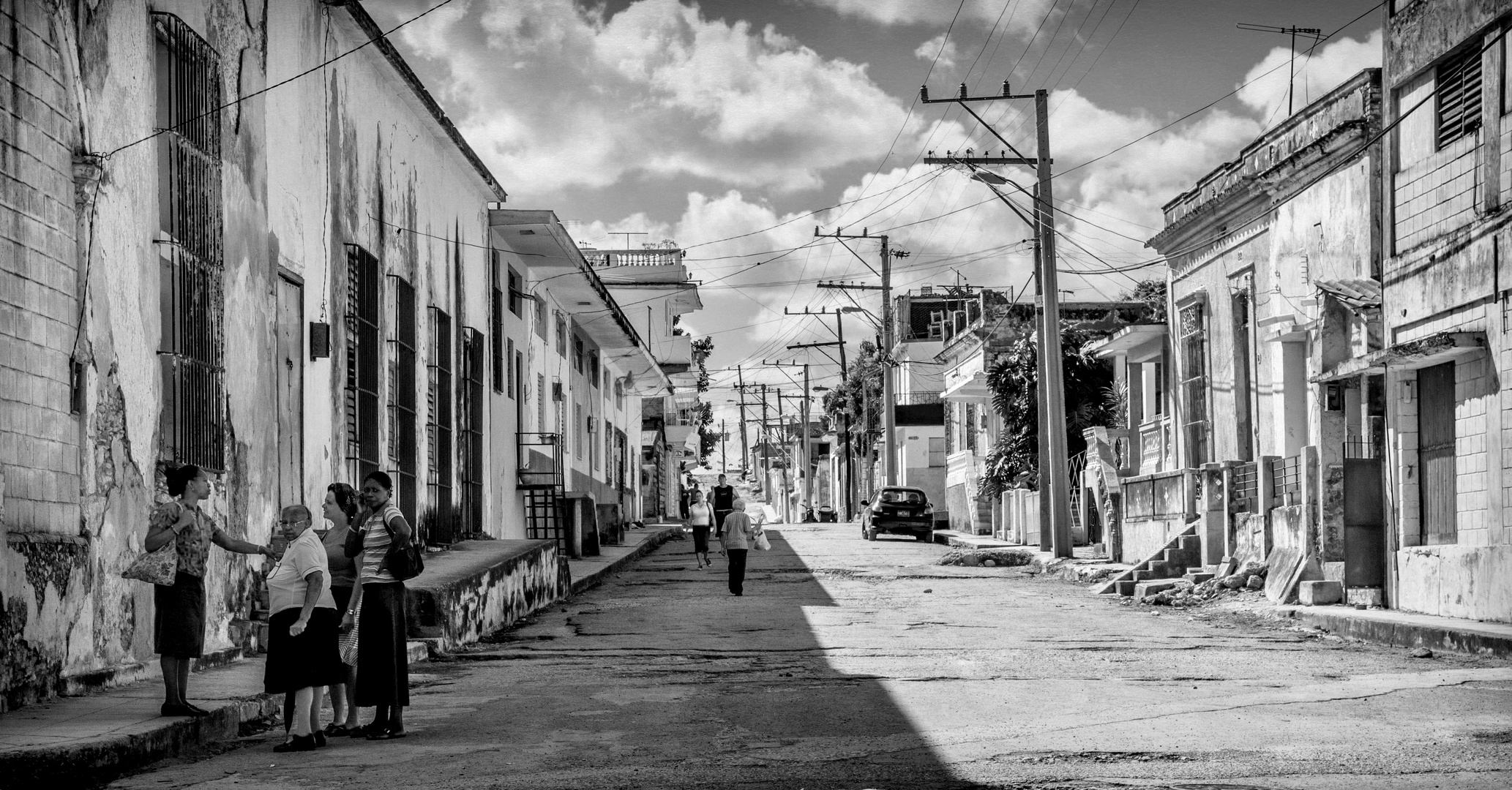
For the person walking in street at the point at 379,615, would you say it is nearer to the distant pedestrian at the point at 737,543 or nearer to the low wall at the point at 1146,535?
the distant pedestrian at the point at 737,543

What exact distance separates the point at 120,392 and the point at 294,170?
15.7 ft

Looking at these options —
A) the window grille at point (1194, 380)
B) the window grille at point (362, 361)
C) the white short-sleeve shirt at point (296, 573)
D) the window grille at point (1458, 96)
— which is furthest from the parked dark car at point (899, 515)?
the white short-sleeve shirt at point (296, 573)

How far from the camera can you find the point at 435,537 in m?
21.0

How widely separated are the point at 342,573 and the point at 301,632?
71cm

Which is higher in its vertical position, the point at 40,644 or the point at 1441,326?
the point at 1441,326

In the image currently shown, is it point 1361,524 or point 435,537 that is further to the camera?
point 435,537

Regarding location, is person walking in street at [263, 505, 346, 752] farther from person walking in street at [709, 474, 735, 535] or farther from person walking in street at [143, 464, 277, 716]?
person walking in street at [709, 474, 735, 535]

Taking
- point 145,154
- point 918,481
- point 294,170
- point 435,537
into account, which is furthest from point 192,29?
point 918,481

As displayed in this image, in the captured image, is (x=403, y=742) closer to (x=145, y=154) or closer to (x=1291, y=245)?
(x=145, y=154)

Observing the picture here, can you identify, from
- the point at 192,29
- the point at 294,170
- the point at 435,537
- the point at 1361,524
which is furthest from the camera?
the point at 435,537

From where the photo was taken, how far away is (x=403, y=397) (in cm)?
1955

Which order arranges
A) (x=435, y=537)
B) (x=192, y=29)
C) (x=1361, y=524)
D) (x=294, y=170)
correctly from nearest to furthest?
(x=192, y=29) < (x=294, y=170) < (x=1361, y=524) < (x=435, y=537)

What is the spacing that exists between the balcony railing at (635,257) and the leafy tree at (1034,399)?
20051 millimetres

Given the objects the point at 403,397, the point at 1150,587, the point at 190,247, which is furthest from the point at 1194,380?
the point at 190,247
